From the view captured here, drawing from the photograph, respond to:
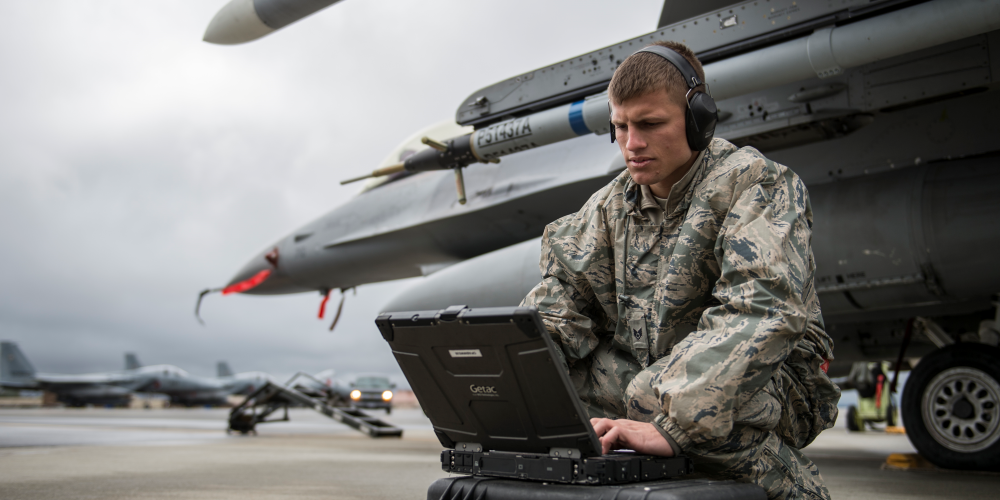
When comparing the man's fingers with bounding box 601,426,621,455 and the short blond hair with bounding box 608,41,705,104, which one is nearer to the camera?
the man's fingers with bounding box 601,426,621,455

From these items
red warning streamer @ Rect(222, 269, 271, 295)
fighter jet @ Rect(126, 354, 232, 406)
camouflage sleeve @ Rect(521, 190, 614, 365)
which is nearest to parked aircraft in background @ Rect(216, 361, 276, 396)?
fighter jet @ Rect(126, 354, 232, 406)

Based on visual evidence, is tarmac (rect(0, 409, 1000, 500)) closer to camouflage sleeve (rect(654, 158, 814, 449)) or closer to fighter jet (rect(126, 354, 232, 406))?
camouflage sleeve (rect(654, 158, 814, 449))

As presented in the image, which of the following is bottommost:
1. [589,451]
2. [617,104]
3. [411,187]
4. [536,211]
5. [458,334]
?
[589,451]

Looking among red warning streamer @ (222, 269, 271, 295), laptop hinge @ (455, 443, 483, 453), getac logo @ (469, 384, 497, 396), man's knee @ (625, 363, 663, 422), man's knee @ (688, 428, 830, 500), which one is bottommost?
man's knee @ (688, 428, 830, 500)

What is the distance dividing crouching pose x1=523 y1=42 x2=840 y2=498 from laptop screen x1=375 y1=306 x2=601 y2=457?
0.14 m

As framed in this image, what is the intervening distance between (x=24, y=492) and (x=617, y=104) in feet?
13.4

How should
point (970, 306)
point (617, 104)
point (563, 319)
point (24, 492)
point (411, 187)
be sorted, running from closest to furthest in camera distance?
point (617, 104)
point (563, 319)
point (24, 492)
point (970, 306)
point (411, 187)

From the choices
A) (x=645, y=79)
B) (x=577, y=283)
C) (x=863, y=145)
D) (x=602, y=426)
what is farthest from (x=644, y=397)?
(x=863, y=145)

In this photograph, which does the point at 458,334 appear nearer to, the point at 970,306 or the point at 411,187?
the point at 970,306

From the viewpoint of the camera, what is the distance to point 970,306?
18.4 ft

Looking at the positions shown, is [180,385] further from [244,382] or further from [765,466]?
[765,466]

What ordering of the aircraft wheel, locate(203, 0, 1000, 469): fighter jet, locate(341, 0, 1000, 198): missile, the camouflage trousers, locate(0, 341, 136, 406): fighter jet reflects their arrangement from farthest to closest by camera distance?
locate(0, 341, 136, 406): fighter jet, the aircraft wheel, locate(203, 0, 1000, 469): fighter jet, locate(341, 0, 1000, 198): missile, the camouflage trousers

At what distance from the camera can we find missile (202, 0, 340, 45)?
4.84 metres

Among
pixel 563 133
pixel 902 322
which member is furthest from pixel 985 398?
pixel 563 133
